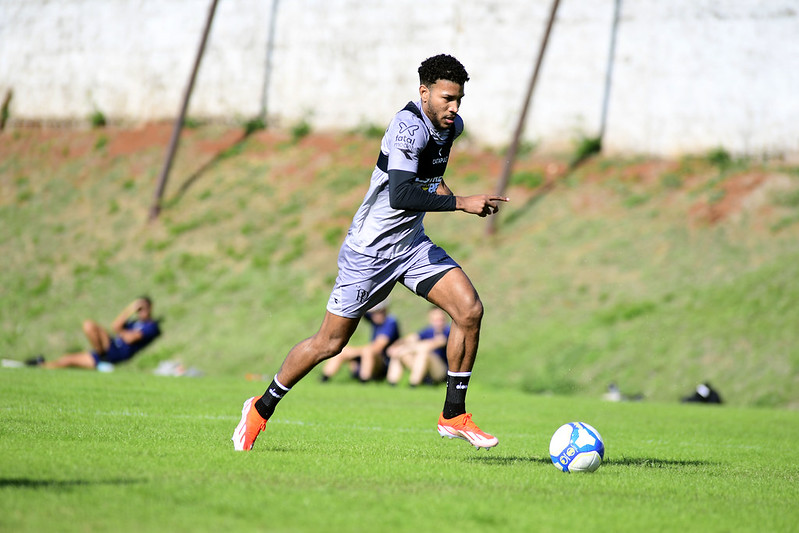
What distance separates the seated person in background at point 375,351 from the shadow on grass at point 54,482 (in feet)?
37.9

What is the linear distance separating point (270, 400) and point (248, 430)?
11.4 inches

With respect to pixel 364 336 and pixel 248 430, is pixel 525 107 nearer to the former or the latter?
pixel 364 336

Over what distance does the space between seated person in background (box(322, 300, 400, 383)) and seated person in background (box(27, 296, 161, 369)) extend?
4378 mm

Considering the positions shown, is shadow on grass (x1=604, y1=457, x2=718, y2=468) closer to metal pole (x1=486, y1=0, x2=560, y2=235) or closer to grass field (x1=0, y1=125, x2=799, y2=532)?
grass field (x1=0, y1=125, x2=799, y2=532)

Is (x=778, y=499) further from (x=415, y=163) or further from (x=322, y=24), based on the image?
(x=322, y=24)

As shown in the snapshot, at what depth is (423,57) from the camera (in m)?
25.4

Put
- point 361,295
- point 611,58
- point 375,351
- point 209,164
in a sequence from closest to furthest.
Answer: point 361,295 → point 375,351 → point 611,58 → point 209,164

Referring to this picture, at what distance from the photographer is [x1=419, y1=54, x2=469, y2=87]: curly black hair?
6566 mm

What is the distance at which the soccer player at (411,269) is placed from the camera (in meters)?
6.57

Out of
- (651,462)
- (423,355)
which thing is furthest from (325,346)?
(423,355)

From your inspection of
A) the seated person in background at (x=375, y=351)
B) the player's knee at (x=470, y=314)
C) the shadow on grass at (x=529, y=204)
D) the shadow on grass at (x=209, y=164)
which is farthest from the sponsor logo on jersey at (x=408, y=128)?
the shadow on grass at (x=209, y=164)

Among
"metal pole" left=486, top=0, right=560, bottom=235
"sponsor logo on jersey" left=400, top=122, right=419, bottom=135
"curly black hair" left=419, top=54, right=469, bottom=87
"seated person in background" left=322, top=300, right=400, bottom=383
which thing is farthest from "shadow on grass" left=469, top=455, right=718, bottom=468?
"metal pole" left=486, top=0, right=560, bottom=235

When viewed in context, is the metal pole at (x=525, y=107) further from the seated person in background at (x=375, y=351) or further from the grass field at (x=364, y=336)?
the seated person in background at (x=375, y=351)

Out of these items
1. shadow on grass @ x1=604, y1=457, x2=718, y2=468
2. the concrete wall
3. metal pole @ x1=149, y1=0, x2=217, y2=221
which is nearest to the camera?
shadow on grass @ x1=604, y1=457, x2=718, y2=468
